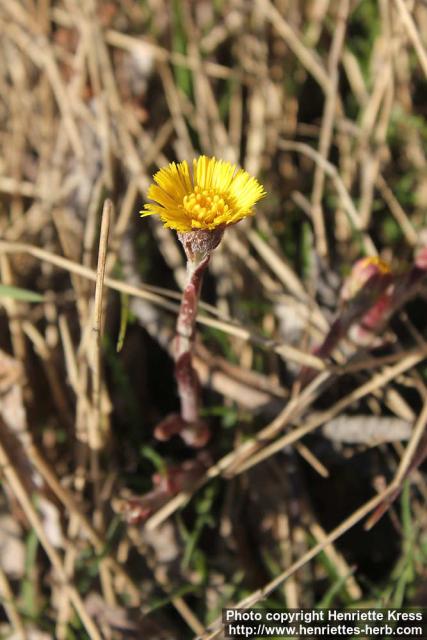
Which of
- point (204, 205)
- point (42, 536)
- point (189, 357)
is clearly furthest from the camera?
point (42, 536)

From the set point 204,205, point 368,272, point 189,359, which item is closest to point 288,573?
point 189,359

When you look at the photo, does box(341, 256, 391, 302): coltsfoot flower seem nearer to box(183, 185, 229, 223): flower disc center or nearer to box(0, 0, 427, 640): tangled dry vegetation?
box(0, 0, 427, 640): tangled dry vegetation

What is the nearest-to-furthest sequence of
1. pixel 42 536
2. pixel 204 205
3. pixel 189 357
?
pixel 204 205 < pixel 189 357 < pixel 42 536

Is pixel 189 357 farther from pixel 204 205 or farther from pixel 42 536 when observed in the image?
pixel 42 536

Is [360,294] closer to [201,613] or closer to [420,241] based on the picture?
[420,241]

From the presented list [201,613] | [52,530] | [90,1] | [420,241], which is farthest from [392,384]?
[90,1]
